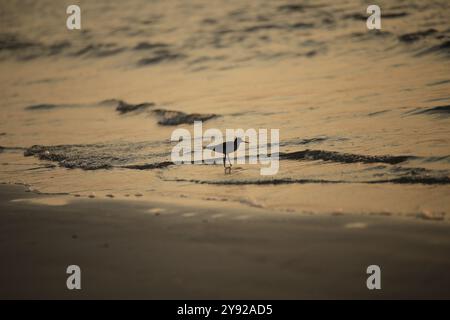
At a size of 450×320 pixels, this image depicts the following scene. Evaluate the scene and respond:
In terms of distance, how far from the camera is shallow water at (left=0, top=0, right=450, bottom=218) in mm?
7137

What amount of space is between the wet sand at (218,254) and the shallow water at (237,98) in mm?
571

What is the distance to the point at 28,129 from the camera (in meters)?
12.2

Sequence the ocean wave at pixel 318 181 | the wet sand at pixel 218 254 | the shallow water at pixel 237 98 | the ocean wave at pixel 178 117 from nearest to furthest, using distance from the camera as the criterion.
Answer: the wet sand at pixel 218 254 → the ocean wave at pixel 318 181 → the shallow water at pixel 237 98 → the ocean wave at pixel 178 117

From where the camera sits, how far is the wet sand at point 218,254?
4.20m

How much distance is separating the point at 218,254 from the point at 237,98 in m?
8.94

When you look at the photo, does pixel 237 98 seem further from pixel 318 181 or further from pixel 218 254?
pixel 218 254

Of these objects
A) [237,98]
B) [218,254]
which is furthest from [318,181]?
[237,98]

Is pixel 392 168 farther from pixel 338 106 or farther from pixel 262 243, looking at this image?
pixel 338 106

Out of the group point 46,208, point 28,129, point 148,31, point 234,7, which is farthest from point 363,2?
point 46,208

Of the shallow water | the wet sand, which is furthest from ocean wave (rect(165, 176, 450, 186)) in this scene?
the wet sand

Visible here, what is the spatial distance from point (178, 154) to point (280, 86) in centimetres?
546

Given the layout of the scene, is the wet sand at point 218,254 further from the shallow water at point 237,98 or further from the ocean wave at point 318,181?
the ocean wave at point 318,181

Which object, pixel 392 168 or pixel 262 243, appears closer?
pixel 262 243

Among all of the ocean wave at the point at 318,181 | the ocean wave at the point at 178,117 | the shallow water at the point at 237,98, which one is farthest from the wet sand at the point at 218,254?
the ocean wave at the point at 178,117
